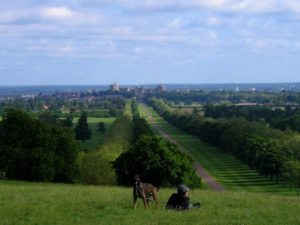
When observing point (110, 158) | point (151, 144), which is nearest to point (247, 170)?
point (110, 158)

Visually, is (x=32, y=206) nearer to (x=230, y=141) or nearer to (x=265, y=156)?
(x=265, y=156)

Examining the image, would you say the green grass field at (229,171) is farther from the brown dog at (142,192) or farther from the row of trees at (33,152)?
the brown dog at (142,192)

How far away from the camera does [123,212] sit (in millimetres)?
23969

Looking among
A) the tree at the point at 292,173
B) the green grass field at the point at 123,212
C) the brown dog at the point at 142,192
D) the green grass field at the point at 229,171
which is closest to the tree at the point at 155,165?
the green grass field at the point at 229,171

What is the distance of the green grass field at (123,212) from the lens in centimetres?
2144

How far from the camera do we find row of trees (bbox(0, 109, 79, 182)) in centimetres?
5841

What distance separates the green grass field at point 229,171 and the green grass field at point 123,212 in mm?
51918

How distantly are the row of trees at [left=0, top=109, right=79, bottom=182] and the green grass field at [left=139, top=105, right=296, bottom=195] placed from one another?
26.2 metres

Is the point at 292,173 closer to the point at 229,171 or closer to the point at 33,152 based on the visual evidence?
the point at 229,171

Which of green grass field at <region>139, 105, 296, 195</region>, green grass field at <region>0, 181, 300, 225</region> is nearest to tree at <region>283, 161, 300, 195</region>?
green grass field at <region>139, 105, 296, 195</region>

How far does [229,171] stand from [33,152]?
56491mm

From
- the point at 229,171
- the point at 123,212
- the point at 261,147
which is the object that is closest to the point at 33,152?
the point at 123,212

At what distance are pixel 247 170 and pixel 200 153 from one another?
3058 centimetres

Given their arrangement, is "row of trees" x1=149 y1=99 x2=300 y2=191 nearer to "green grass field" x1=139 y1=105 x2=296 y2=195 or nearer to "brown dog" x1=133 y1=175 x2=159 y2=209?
"green grass field" x1=139 y1=105 x2=296 y2=195
